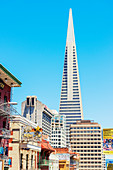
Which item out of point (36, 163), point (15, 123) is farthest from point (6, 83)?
point (36, 163)

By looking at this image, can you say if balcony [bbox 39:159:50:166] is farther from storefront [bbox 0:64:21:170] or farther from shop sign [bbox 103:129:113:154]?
shop sign [bbox 103:129:113:154]

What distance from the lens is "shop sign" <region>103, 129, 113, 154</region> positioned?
340 feet

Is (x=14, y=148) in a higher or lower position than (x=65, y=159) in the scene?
higher

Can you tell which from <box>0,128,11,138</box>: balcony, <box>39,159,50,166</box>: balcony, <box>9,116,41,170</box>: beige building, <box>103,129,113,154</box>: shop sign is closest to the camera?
<box>0,128,11,138</box>: balcony

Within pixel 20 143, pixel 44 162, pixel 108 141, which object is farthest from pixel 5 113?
pixel 108 141

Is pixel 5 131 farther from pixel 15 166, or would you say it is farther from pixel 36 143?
pixel 36 143

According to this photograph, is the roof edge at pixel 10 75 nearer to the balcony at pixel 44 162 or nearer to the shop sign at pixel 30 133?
the shop sign at pixel 30 133

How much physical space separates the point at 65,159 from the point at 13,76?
153ft

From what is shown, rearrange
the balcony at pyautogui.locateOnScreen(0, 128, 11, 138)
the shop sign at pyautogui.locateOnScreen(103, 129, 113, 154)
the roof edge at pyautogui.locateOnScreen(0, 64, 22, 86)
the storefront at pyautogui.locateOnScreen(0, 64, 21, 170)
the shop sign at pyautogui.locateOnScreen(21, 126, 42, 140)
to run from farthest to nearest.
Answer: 1. the shop sign at pyautogui.locateOnScreen(103, 129, 113, 154)
2. the shop sign at pyautogui.locateOnScreen(21, 126, 42, 140)
3. the balcony at pyautogui.locateOnScreen(0, 128, 11, 138)
4. the storefront at pyautogui.locateOnScreen(0, 64, 21, 170)
5. the roof edge at pyautogui.locateOnScreen(0, 64, 22, 86)

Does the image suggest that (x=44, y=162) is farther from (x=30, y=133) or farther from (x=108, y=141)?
(x=108, y=141)

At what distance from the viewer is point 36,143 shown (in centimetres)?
5066

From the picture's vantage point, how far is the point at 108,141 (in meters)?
104

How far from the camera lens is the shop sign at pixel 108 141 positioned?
340ft

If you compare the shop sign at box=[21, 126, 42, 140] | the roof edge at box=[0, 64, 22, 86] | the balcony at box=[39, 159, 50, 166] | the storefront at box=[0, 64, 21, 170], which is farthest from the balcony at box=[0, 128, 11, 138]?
the balcony at box=[39, 159, 50, 166]
